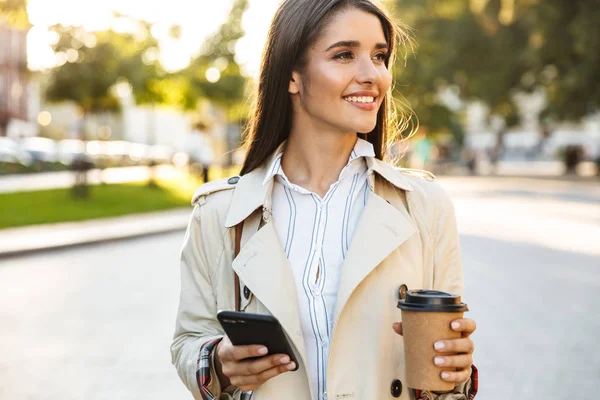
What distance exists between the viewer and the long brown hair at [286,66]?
249 centimetres

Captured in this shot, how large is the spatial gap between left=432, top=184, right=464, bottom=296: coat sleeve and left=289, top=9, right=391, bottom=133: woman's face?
0.33m

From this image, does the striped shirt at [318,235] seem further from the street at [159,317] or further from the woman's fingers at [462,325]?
the street at [159,317]

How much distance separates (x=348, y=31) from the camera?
2.47m

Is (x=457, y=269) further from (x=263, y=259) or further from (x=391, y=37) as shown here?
(x=391, y=37)

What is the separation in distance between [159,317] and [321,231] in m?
6.51

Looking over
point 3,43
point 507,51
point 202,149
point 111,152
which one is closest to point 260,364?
point 202,149

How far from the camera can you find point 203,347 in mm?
2396

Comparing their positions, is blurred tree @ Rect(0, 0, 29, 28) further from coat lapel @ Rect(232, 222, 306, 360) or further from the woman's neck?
coat lapel @ Rect(232, 222, 306, 360)

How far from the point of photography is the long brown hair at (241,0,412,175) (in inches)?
97.9

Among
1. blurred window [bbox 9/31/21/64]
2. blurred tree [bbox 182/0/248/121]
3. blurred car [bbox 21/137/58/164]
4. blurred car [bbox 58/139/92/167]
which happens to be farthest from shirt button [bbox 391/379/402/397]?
blurred window [bbox 9/31/21/64]

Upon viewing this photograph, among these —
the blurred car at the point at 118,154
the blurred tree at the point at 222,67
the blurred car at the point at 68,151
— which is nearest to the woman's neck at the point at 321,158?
the blurred tree at the point at 222,67

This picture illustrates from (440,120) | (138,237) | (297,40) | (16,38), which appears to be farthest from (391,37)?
(16,38)

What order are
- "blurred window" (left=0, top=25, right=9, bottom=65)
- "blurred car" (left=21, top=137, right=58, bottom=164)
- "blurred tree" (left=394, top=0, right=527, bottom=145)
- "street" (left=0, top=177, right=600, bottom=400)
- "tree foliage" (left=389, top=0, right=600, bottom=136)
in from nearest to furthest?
1. "street" (left=0, top=177, right=600, bottom=400)
2. "tree foliage" (left=389, top=0, right=600, bottom=136)
3. "blurred tree" (left=394, top=0, right=527, bottom=145)
4. "blurred car" (left=21, top=137, right=58, bottom=164)
5. "blurred window" (left=0, top=25, right=9, bottom=65)

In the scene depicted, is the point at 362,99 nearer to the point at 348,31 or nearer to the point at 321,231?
the point at 348,31
